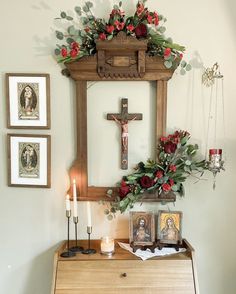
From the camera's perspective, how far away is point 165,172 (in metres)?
1.79

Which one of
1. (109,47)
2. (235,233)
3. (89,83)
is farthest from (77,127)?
(235,233)

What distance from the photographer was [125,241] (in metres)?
1.93

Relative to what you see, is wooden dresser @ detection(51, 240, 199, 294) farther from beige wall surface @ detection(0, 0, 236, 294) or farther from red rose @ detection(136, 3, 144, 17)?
red rose @ detection(136, 3, 144, 17)

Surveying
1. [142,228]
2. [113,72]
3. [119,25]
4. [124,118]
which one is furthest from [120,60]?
[142,228]

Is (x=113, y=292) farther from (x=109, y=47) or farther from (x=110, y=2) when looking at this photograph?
(x=110, y=2)

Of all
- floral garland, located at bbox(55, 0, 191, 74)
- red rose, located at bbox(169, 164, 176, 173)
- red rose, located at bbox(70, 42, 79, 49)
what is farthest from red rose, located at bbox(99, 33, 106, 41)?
red rose, located at bbox(169, 164, 176, 173)

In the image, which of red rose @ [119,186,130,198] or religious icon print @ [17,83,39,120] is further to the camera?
religious icon print @ [17,83,39,120]

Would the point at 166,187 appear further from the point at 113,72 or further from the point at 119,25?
the point at 119,25

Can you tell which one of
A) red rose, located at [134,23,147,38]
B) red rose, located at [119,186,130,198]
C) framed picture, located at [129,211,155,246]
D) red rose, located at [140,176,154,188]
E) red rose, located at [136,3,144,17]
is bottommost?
framed picture, located at [129,211,155,246]

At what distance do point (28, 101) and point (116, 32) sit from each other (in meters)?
0.63

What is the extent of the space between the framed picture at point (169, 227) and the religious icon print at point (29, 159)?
30.2 inches

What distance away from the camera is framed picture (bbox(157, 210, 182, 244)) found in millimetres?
1821

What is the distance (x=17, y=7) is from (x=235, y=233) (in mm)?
1817

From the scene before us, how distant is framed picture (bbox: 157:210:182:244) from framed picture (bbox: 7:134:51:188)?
0.68 m
